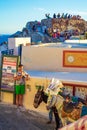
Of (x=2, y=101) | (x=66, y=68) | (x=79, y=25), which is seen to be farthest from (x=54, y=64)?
(x=79, y=25)

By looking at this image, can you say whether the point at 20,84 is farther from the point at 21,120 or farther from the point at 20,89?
the point at 21,120

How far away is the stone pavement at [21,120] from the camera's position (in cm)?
1062

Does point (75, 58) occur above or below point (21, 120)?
above

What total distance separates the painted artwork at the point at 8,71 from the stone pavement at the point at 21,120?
3.45ft

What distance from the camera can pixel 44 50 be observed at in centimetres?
1856

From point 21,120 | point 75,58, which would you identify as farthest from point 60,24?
point 21,120

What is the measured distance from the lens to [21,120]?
37.0 ft

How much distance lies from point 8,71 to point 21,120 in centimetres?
296

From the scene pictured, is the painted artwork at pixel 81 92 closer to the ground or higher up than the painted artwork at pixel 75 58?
closer to the ground

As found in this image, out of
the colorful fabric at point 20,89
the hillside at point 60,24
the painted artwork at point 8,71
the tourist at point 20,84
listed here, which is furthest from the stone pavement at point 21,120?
the hillside at point 60,24

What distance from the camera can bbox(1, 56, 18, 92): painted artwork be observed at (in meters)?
13.4

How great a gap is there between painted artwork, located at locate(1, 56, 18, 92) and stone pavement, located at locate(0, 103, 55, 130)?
105 centimetres

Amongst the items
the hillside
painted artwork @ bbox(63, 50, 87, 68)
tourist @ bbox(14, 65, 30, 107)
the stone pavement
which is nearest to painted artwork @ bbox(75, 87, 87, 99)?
the stone pavement

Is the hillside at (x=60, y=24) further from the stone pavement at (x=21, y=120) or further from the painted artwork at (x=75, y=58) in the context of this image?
the stone pavement at (x=21, y=120)
